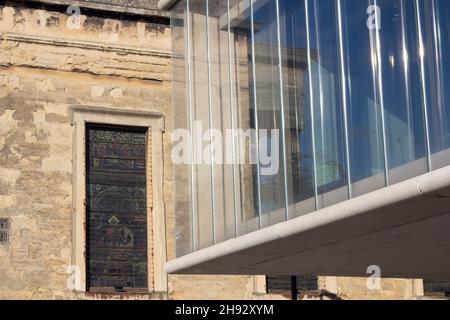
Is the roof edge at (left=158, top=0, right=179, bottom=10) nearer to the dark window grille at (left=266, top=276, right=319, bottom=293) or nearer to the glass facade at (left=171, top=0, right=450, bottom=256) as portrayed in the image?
the glass facade at (left=171, top=0, right=450, bottom=256)

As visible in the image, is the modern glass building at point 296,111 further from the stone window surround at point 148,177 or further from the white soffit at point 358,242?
the stone window surround at point 148,177

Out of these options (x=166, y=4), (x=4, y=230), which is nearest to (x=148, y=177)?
(x=4, y=230)

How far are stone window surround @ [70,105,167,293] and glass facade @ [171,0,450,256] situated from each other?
3070mm

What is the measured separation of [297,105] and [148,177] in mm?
7256

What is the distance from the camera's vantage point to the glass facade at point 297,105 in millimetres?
13883

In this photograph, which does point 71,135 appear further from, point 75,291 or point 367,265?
point 367,265

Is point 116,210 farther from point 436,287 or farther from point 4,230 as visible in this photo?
point 436,287

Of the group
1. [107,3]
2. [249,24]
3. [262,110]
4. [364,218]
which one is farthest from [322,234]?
[107,3]

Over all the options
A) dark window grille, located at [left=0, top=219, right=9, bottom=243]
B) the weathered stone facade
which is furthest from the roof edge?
dark window grille, located at [left=0, top=219, right=9, bottom=243]

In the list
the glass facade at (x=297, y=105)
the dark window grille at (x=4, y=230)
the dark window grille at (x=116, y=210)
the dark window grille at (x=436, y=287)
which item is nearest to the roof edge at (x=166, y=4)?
the glass facade at (x=297, y=105)

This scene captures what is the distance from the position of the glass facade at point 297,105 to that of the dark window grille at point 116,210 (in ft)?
10.7

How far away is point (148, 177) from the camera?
23.1m

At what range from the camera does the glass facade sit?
13883 mm

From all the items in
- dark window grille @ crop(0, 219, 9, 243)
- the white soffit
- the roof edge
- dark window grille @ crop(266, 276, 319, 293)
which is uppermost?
the roof edge
